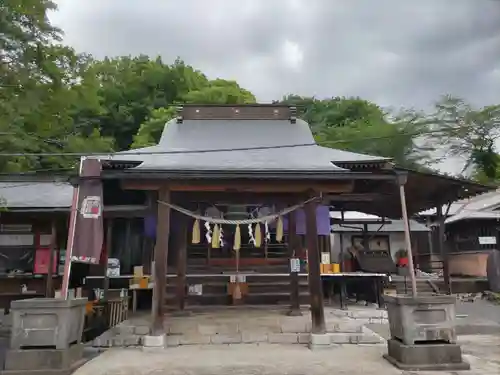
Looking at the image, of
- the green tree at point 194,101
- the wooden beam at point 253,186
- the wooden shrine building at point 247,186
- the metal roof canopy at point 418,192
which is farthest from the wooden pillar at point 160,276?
the green tree at point 194,101

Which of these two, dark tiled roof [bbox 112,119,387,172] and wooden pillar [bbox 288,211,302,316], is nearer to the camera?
dark tiled roof [bbox 112,119,387,172]

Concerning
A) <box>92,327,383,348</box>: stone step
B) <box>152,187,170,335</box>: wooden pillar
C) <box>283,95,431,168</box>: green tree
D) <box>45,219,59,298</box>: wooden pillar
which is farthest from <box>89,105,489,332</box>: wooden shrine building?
<box>283,95,431,168</box>: green tree

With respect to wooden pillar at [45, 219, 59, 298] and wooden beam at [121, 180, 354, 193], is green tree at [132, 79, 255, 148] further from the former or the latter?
wooden beam at [121, 180, 354, 193]

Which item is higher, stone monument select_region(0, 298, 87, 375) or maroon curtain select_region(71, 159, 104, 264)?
maroon curtain select_region(71, 159, 104, 264)

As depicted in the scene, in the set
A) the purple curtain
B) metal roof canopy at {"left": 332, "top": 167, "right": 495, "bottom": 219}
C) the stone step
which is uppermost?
metal roof canopy at {"left": 332, "top": 167, "right": 495, "bottom": 219}

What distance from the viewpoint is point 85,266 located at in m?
14.3

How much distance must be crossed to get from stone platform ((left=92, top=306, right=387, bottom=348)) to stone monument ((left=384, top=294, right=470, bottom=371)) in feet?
5.53

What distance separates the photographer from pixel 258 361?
7359 mm

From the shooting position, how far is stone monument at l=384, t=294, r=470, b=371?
692cm

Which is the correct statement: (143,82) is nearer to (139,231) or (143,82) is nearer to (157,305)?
(139,231)

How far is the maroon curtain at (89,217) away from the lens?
25.8ft

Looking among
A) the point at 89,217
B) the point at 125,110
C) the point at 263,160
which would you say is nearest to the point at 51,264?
the point at 89,217

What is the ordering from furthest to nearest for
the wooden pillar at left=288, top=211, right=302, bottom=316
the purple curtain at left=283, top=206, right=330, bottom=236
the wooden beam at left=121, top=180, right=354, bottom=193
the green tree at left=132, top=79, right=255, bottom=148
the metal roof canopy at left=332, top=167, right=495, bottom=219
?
the green tree at left=132, top=79, right=255, bottom=148, the wooden pillar at left=288, top=211, right=302, bottom=316, the purple curtain at left=283, top=206, right=330, bottom=236, the metal roof canopy at left=332, top=167, right=495, bottom=219, the wooden beam at left=121, top=180, right=354, bottom=193

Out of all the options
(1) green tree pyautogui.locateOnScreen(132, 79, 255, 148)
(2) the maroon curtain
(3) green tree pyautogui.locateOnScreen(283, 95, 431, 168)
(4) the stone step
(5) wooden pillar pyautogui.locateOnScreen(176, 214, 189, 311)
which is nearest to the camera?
(2) the maroon curtain
